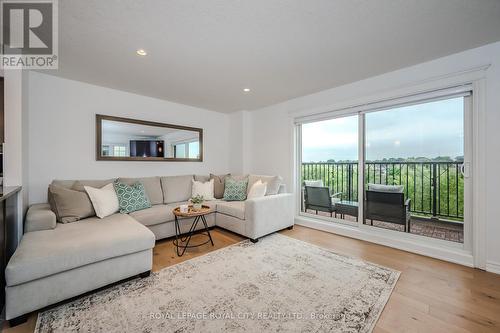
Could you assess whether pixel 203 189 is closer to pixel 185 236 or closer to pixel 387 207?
pixel 185 236

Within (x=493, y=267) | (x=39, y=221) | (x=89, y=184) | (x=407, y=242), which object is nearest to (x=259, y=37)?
(x=39, y=221)

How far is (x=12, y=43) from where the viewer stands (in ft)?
6.86

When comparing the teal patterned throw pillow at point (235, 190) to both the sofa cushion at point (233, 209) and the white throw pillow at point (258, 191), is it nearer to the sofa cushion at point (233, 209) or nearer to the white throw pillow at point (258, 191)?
the sofa cushion at point (233, 209)

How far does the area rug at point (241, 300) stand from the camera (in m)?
1.47

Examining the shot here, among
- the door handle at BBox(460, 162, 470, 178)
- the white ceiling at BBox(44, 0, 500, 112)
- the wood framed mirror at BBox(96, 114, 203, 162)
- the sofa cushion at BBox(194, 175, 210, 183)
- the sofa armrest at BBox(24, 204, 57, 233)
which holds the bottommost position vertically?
the sofa armrest at BBox(24, 204, 57, 233)

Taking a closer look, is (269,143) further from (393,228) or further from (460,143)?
(460,143)

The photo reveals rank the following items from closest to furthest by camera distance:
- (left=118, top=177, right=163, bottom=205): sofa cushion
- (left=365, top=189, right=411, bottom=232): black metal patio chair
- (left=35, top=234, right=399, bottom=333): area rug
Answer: (left=35, top=234, right=399, bottom=333): area rug
(left=365, top=189, right=411, bottom=232): black metal patio chair
(left=118, top=177, right=163, bottom=205): sofa cushion

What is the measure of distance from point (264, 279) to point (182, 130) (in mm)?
3229

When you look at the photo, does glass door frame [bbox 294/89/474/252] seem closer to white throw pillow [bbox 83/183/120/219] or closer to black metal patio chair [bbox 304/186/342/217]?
black metal patio chair [bbox 304/186/342/217]

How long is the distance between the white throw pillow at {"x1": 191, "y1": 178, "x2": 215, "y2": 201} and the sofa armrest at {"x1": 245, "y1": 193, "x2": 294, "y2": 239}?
1084 millimetres

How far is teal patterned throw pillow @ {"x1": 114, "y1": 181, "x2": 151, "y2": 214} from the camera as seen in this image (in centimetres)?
283

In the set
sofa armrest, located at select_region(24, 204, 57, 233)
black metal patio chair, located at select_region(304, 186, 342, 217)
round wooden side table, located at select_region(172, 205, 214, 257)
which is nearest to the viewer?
sofa armrest, located at select_region(24, 204, 57, 233)

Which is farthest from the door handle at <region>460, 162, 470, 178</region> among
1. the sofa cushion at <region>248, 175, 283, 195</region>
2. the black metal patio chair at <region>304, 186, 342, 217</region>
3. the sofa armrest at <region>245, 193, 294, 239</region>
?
the sofa cushion at <region>248, 175, 283, 195</region>

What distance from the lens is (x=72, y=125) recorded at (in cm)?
300
